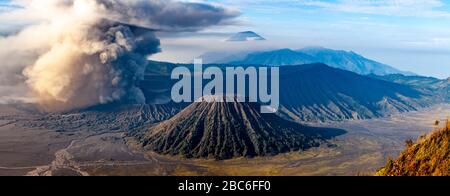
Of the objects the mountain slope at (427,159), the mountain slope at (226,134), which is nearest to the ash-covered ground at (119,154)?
the mountain slope at (226,134)

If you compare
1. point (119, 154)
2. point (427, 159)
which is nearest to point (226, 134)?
point (119, 154)

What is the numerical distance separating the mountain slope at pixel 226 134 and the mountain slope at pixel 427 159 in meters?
70.2

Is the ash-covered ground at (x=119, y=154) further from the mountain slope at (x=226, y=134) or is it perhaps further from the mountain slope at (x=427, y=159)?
the mountain slope at (x=427, y=159)

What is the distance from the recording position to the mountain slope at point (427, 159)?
203 ft

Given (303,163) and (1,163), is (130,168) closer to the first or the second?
(1,163)

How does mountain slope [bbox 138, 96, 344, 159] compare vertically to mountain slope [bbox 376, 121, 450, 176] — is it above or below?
below

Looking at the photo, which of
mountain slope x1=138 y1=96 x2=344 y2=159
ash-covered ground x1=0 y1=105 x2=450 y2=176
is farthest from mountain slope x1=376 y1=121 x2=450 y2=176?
mountain slope x1=138 y1=96 x2=344 y2=159

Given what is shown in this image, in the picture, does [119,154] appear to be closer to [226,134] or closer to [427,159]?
[226,134]

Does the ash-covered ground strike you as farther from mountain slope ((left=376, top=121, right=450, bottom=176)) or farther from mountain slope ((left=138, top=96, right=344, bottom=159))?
mountain slope ((left=376, top=121, right=450, bottom=176))

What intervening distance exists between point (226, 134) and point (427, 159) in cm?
8797

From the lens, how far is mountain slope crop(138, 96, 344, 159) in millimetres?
139750

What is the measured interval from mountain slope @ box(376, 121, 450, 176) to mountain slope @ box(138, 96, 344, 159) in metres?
70.2

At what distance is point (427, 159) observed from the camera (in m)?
64.5
